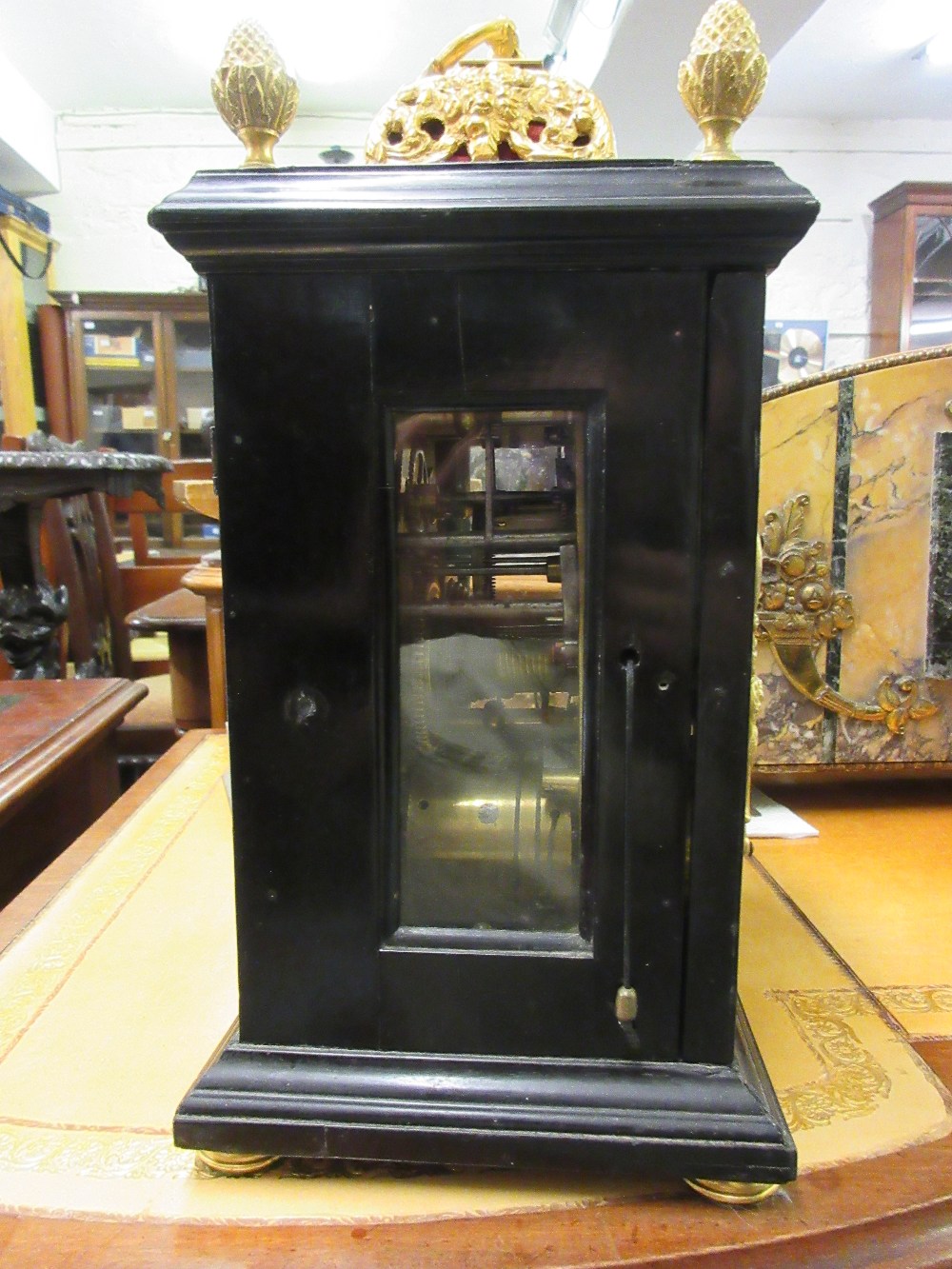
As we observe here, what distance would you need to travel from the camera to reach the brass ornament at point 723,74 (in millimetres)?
441

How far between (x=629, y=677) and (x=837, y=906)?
1.64ft

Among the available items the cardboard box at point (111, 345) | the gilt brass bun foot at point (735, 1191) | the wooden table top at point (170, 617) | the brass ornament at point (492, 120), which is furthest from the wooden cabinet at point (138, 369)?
the gilt brass bun foot at point (735, 1191)

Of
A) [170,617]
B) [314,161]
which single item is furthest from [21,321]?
[170,617]

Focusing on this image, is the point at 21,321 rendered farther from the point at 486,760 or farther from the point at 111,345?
the point at 486,760

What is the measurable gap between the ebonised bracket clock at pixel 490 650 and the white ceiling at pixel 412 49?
198 cm

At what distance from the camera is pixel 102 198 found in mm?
3703

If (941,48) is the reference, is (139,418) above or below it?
below

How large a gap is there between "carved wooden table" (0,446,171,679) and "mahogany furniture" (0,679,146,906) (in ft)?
0.67

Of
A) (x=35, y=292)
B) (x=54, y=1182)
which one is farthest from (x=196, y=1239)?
(x=35, y=292)

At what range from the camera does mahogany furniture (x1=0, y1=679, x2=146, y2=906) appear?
960 mm

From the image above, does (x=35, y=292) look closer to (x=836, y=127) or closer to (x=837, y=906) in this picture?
(x=836, y=127)

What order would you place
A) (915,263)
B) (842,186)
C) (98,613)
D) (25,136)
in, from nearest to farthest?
(98,613), (915,263), (25,136), (842,186)

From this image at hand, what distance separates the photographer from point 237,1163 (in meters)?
0.48

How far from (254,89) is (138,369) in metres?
3.60
